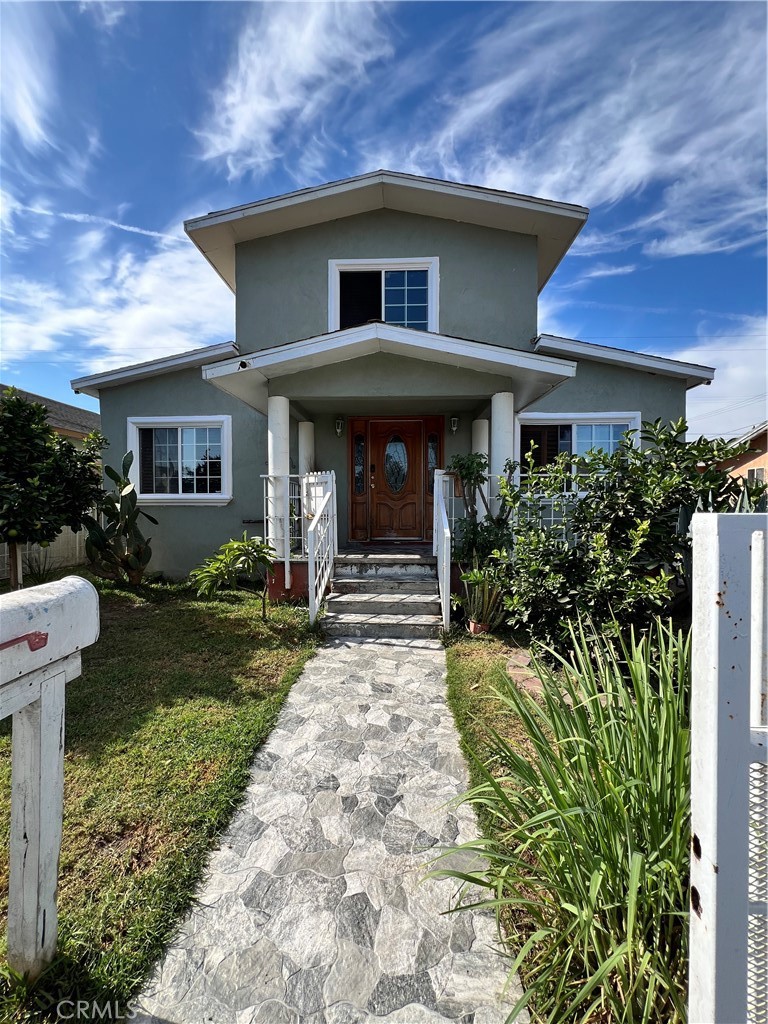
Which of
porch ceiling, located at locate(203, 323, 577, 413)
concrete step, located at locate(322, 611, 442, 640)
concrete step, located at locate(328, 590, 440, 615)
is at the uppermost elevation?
porch ceiling, located at locate(203, 323, 577, 413)

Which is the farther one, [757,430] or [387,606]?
[757,430]

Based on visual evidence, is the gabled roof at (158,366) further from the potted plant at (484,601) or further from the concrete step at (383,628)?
the potted plant at (484,601)

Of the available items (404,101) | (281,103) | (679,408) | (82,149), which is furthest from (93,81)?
(679,408)

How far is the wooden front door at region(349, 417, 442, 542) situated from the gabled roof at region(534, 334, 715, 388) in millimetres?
2658

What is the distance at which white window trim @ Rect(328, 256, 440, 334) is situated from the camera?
8.44 m

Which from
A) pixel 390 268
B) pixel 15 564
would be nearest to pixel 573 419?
pixel 390 268

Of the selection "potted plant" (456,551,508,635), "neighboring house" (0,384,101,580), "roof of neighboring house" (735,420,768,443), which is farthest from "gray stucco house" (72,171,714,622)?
"roof of neighboring house" (735,420,768,443)

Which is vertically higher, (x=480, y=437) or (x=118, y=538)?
(x=480, y=437)

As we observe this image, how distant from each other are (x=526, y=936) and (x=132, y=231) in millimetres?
13598

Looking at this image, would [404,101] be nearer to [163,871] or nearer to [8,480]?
[8,480]

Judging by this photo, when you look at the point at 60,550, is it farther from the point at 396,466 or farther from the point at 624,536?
the point at 624,536

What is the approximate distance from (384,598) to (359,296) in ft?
19.4

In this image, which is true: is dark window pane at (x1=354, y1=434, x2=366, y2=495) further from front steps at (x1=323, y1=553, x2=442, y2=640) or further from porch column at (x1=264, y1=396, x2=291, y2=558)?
porch column at (x1=264, y1=396, x2=291, y2=558)

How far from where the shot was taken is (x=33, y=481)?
5957 mm
